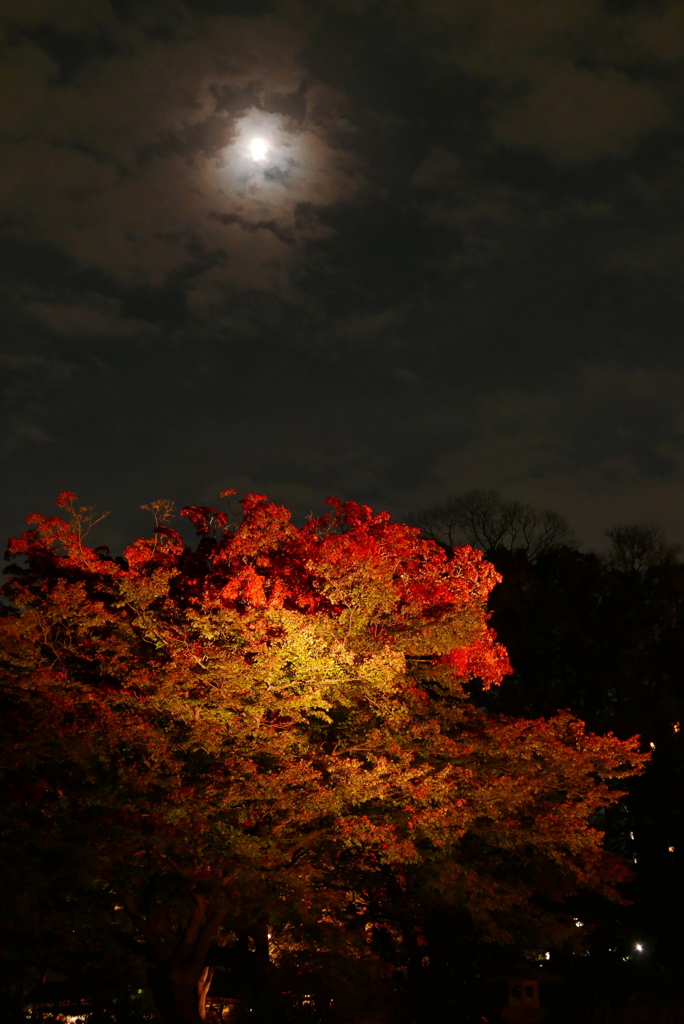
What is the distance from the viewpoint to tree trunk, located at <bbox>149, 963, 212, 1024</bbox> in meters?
11.9

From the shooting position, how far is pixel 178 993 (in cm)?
1200

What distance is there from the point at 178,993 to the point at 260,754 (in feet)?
13.5

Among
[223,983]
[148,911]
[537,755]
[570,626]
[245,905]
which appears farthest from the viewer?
[570,626]

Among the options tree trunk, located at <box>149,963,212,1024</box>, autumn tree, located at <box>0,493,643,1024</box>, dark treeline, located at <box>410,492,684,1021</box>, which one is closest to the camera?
autumn tree, located at <box>0,493,643,1024</box>

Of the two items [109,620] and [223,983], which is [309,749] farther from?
[223,983]

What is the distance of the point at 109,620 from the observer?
11.4 m

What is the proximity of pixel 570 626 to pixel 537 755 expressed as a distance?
10895 mm

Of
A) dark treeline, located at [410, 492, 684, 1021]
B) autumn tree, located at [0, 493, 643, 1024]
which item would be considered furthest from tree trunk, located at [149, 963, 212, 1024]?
dark treeline, located at [410, 492, 684, 1021]

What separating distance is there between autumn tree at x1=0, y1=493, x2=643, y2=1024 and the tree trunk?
28mm

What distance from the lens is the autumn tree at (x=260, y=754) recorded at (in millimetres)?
10367

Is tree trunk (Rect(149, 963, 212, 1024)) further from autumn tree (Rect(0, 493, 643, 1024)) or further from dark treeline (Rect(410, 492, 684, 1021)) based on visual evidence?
dark treeline (Rect(410, 492, 684, 1021))

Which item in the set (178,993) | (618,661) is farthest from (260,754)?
(618,661)

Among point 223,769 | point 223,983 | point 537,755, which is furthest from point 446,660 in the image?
point 223,983

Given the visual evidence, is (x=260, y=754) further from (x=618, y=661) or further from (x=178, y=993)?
(x=618, y=661)
